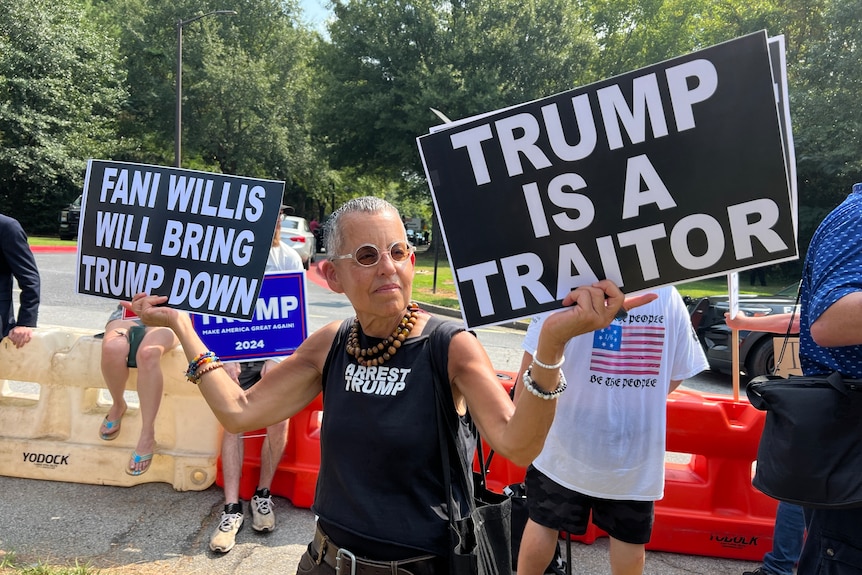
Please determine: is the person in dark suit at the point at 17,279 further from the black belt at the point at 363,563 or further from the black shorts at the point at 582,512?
the black shorts at the point at 582,512

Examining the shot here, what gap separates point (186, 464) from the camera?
411cm

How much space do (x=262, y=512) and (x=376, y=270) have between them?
8.19 ft

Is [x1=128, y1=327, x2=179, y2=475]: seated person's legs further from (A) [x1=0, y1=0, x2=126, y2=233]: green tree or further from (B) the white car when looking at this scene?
(A) [x1=0, y1=0, x2=126, y2=233]: green tree

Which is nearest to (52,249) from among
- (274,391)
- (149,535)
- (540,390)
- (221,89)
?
Result: (221,89)

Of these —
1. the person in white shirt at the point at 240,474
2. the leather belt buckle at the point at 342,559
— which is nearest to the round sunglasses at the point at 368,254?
the leather belt buckle at the point at 342,559

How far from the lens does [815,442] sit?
1.76m

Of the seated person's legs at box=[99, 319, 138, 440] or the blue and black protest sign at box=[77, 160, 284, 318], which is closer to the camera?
the blue and black protest sign at box=[77, 160, 284, 318]

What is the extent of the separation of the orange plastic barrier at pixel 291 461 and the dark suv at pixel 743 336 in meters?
4.80

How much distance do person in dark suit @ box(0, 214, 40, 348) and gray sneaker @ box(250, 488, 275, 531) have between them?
6.39 ft

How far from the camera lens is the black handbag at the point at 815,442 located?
1707 millimetres

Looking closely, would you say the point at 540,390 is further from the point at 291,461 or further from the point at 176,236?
the point at 291,461

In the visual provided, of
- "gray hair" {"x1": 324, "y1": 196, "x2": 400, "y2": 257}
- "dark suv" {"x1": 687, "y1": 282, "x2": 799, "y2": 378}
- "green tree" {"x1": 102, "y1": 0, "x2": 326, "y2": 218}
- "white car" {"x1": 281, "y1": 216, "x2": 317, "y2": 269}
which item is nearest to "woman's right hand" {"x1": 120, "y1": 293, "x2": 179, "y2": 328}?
"gray hair" {"x1": 324, "y1": 196, "x2": 400, "y2": 257}

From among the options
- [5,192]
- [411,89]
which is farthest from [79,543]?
[5,192]

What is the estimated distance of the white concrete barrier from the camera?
13.6 ft
